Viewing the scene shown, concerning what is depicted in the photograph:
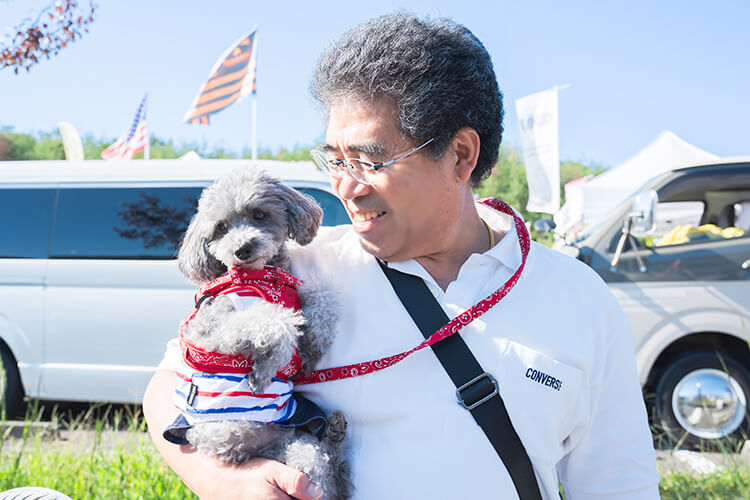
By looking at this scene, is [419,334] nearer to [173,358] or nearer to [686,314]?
[173,358]

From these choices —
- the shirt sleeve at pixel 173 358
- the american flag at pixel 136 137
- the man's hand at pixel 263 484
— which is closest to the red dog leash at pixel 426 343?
the man's hand at pixel 263 484

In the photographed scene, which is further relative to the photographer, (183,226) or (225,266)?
(183,226)

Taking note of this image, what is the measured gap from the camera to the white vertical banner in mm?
9039

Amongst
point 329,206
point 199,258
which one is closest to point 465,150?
point 199,258

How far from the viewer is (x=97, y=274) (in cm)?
541

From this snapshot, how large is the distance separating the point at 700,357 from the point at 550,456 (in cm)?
424

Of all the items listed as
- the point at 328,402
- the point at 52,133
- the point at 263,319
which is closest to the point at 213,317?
the point at 263,319

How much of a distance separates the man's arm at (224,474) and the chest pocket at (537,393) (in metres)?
0.54

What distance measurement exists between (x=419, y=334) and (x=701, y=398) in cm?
448

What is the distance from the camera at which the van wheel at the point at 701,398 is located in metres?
4.96

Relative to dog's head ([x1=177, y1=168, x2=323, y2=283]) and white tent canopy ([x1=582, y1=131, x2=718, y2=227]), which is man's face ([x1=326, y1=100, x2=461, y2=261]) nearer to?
dog's head ([x1=177, y1=168, x2=323, y2=283])

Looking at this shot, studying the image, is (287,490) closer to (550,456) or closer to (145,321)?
(550,456)

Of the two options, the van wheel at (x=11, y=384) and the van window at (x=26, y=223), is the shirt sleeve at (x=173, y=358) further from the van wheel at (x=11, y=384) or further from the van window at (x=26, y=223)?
the van wheel at (x=11, y=384)

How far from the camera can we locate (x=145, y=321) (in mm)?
5285
